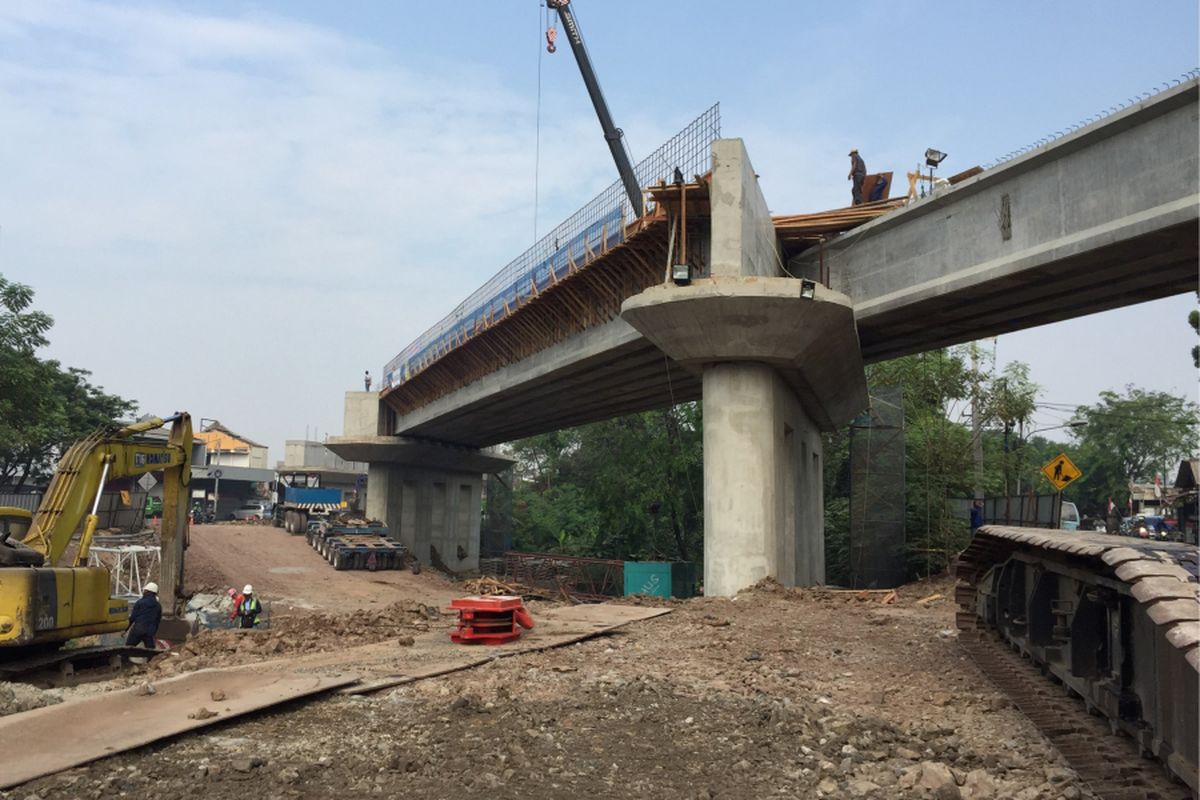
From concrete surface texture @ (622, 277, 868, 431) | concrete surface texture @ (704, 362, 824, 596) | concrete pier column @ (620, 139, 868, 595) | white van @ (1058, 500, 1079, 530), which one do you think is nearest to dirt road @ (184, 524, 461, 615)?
concrete surface texture @ (704, 362, 824, 596)

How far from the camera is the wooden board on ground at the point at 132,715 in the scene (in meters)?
6.20

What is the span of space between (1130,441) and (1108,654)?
8153 centimetres

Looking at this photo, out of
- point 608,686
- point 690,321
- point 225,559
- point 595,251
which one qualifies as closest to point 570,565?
point 225,559

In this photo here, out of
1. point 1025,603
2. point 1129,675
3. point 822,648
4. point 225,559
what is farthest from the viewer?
point 225,559

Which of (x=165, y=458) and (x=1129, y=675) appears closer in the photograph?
(x=1129, y=675)

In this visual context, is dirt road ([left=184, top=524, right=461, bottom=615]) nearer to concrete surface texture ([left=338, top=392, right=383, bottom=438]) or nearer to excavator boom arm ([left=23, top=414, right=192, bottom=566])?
concrete surface texture ([left=338, top=392, right=383, bottom=438])

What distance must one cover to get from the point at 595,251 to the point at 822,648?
1253 cm

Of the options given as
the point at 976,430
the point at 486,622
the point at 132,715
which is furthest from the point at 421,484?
the point at 132,715

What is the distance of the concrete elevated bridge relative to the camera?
13625 millimetres

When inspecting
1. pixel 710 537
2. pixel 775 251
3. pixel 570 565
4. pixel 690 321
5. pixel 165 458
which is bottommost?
pixel 570 565

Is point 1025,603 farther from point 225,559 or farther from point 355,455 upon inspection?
point 355,455

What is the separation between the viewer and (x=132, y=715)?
7.32 metres

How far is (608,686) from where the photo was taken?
8828 millimetres

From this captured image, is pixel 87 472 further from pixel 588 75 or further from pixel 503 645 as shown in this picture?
pixel 588 75
